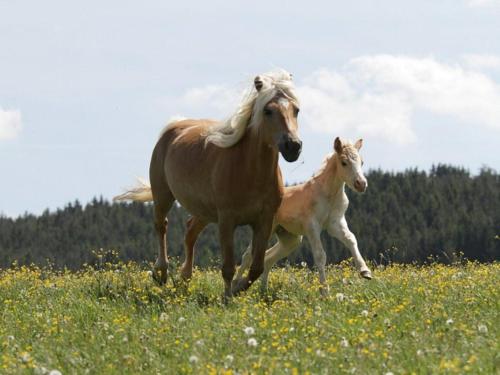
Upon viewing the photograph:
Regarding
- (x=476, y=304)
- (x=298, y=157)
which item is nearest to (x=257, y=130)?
(x=298, y=157)

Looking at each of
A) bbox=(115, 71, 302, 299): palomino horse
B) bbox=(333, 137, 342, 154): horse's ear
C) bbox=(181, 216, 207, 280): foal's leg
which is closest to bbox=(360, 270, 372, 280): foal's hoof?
bbox=(115, 71, 302, 299): palomino horse

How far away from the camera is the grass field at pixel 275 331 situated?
6816 millimetres

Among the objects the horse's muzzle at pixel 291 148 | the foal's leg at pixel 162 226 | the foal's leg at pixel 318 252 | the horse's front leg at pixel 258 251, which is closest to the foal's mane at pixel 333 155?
the foal's leg at pixel 318 252

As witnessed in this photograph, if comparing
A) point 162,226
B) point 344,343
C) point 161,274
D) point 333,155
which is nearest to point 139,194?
point 162,226

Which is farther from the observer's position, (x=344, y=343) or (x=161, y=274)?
(x=161, y=274)

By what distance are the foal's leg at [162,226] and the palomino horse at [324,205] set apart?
64.0 inches

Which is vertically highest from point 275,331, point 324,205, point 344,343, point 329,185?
point 329,185

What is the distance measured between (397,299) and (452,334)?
2326 millimetres

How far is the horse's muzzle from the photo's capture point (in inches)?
408

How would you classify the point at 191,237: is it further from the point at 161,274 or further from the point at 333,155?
the point at 333,155

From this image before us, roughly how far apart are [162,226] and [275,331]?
22.0 ft

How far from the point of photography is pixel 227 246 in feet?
37.3

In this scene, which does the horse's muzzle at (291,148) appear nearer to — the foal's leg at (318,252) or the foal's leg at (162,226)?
the foal's leg at (318,252)

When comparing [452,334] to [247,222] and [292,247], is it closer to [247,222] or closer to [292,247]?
[247,222]
